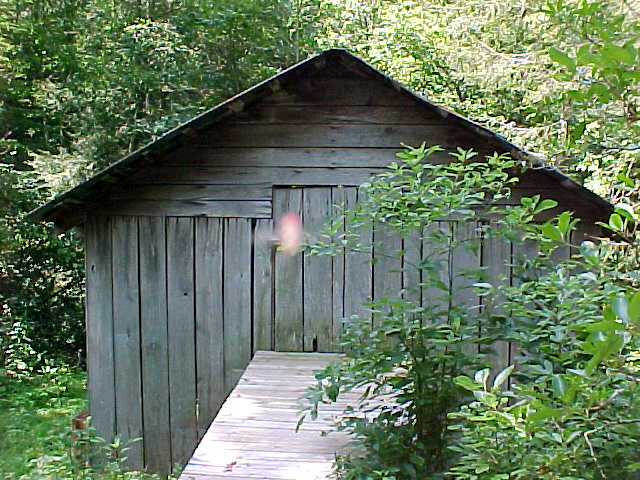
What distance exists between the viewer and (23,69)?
42.2 ft

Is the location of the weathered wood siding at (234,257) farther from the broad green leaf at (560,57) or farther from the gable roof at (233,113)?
the broad green leaf at (560,57)

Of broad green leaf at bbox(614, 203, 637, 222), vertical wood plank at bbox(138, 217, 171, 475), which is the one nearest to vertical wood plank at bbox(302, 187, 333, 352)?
vertical wood plank at bbox(138, 217, 171, 475)

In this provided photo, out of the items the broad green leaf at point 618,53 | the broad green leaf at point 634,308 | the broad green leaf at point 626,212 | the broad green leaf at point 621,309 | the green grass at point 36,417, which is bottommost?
the green grass at point 36,417

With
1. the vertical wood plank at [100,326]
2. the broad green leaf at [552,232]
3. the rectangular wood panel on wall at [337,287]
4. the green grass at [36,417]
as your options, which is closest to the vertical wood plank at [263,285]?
the rectangular wood panel on wall at [337,287]

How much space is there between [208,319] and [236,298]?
327 millimetres

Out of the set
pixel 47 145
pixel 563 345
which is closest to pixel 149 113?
pixel 47 145

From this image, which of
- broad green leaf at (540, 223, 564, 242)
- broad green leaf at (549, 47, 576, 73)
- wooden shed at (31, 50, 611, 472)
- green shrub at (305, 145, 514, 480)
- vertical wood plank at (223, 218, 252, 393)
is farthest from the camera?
vertical wood plank at (223, 218, 252, 393)

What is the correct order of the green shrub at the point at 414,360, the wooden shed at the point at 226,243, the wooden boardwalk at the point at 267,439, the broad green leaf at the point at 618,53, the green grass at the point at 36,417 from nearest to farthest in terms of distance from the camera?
1. the broad green leaf at the point at 618,53
2. the green shrub at the point at 414,360
3. the wooden boardwalk at the point at 267,439
4. the wooden shed at the point at 226,243
5. the green grass at the point at 36,417

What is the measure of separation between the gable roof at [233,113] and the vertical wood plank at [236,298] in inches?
35.9

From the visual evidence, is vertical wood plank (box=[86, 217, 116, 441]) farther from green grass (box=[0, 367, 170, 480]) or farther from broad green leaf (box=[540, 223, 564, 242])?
broad green leaf (box=[540, 223, 564, 242])

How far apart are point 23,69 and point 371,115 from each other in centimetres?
918

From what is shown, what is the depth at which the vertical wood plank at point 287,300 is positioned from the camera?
631cm

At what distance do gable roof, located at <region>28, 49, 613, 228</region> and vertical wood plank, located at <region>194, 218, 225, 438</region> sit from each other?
0.78 m

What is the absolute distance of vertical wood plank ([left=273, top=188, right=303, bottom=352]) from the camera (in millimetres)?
6309
